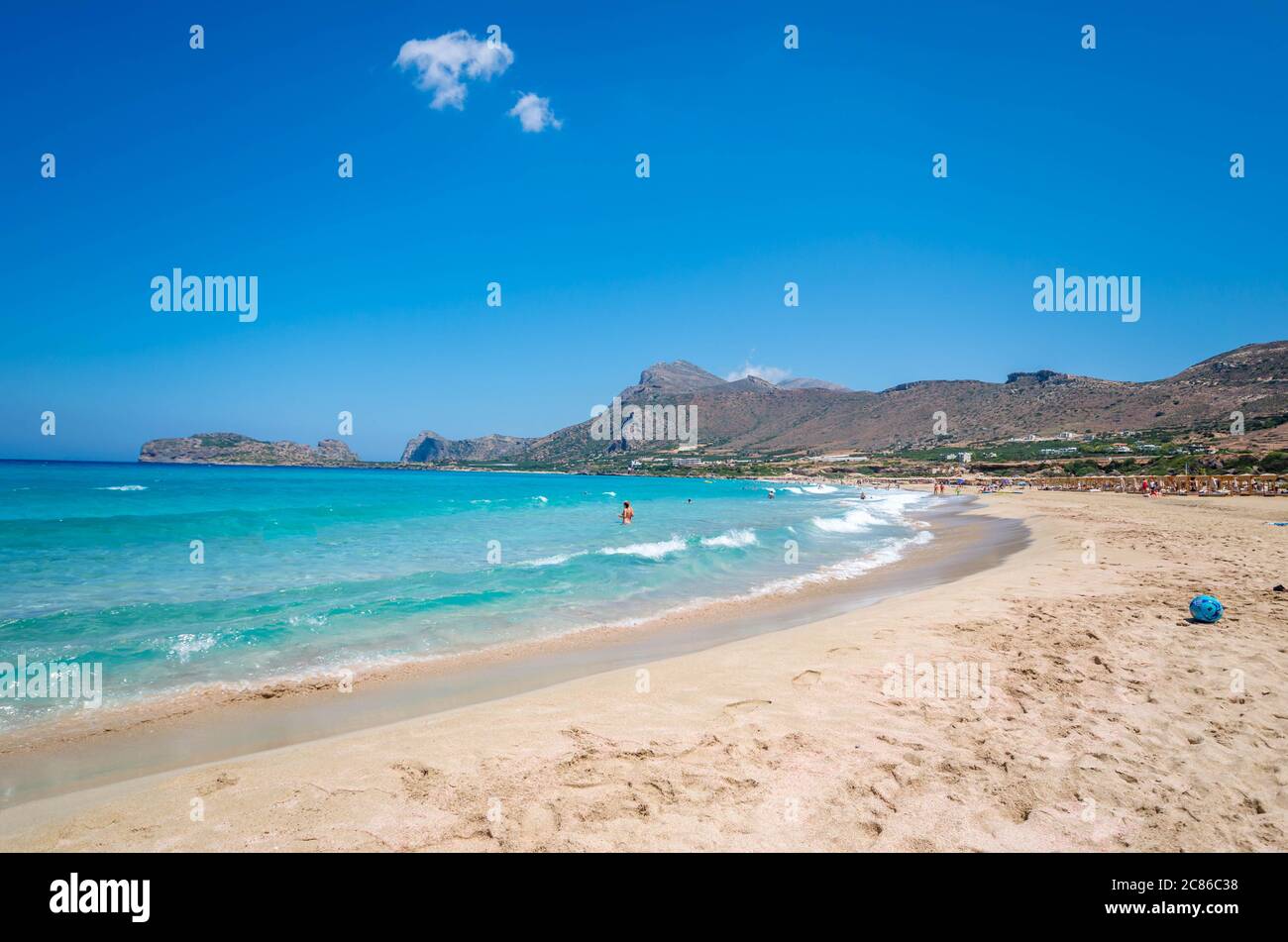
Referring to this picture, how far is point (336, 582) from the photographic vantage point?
50.9 feet

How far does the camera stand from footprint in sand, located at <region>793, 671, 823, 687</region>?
7.15 metres

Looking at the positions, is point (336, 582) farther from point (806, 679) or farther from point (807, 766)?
point (807, 766)

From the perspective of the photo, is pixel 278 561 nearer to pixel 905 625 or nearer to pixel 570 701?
pixel 570 701

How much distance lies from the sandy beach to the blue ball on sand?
27 cm

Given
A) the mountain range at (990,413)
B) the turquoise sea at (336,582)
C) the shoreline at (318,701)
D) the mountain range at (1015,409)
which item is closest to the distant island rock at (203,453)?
the mountain range at (990,413)

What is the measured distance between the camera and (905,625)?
9.96m

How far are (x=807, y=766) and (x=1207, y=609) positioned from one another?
8.15m

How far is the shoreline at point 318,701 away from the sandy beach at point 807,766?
A: 609 mm

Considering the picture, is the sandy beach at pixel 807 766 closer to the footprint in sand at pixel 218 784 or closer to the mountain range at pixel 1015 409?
the footprint in sand at pixel 218 784

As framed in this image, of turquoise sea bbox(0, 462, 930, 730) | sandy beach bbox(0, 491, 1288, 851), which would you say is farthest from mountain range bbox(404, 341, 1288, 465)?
sandy beach bbox(0, 491, 1288, 851)

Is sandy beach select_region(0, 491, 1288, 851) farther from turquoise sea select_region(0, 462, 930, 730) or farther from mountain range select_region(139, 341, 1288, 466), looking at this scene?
mountain range select_region(139, 341, 1288, 466)
